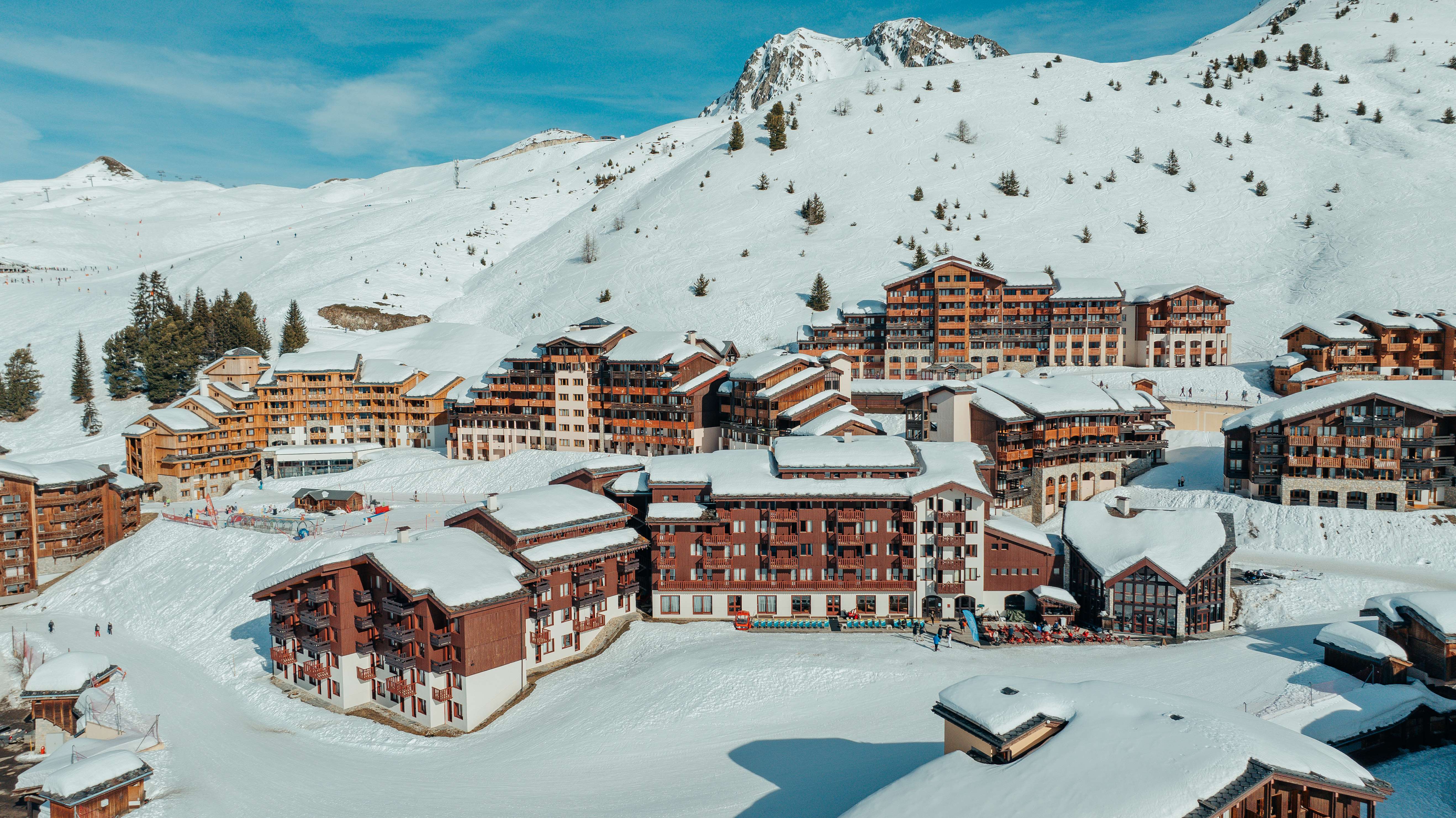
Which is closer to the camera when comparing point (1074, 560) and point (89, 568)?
point (1074, 560)

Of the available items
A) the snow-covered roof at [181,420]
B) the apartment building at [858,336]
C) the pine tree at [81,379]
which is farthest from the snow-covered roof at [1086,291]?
the pine tree at [81,379]

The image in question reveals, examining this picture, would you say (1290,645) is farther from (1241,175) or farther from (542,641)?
(1241,175)

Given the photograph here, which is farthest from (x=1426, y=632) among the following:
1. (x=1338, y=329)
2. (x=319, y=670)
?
(x=319, y=670)

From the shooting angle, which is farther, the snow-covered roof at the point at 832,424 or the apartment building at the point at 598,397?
the apartment building at the point at 598,397

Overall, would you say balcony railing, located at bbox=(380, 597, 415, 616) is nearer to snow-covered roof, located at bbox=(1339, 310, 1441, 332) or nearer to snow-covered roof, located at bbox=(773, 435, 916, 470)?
snow-covered roof, located at bbox=(773, 435, 916, 470)

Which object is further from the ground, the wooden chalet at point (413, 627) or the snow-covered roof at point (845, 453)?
the snow-covered roof at point (845, 453)

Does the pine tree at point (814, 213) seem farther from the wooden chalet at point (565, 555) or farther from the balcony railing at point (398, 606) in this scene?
the balcony railing at point (398, 606)

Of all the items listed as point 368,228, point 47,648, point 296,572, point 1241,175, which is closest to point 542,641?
point 296,572
